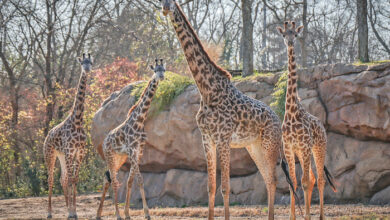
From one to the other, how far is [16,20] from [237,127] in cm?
1587

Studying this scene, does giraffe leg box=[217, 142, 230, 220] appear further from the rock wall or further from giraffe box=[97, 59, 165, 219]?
the rock wall

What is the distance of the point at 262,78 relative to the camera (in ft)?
38.9

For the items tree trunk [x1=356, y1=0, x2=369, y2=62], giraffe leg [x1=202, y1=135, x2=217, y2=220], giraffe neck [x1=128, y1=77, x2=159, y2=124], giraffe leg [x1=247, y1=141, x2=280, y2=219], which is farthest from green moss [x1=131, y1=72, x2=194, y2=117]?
giraffe leg [x1=202, y1=135, x2=217, y2=220]

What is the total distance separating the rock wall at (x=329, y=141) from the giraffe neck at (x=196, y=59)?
13.7 feet

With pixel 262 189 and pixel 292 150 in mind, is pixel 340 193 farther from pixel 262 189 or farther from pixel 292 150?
pixel 292 150

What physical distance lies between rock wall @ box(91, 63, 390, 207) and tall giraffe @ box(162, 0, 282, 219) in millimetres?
3148

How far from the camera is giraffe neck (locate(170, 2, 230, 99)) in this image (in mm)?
7027

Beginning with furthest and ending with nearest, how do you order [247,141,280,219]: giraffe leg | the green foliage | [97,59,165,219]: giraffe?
the green foliage → [97,59,165,219]: giraffe → [247,141,280,219]: giraffe leg

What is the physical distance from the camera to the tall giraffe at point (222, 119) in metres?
6.88

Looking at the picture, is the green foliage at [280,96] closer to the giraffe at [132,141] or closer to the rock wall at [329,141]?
the rock wall at [329,141]

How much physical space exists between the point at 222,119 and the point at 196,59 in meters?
1.04

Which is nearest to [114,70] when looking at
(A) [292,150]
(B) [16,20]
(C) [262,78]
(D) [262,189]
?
(B) [16,20]

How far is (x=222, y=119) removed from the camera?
6.99 m

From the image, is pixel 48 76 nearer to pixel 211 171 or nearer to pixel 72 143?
pixel 72 143
